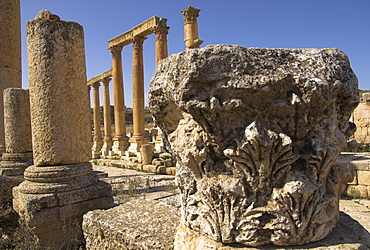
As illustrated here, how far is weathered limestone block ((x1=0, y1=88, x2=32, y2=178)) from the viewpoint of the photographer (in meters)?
7.21

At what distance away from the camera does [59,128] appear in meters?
4.77

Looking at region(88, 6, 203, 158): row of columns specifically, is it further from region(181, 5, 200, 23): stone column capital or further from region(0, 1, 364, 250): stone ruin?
region(0, 1, 364, 250): stone ruin

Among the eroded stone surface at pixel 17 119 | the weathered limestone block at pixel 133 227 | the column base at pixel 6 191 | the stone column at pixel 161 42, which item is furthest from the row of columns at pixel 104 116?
the weathered limestone block at pixel 133 227

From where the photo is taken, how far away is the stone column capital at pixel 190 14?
1474cm

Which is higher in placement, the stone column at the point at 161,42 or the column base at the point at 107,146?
the stone column at the point at 161,42

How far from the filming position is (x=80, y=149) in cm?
502

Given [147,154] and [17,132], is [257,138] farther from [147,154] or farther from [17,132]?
[147,154]

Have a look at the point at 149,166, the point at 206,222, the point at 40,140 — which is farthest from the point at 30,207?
the point at 149,166

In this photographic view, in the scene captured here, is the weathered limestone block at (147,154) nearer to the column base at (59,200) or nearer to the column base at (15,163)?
the column base at (15,163)

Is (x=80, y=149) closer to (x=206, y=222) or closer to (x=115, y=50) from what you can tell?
(x=206, y=222)

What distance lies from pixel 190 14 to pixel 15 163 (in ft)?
36.3

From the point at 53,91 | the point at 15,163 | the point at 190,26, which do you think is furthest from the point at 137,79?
the point at 53,91

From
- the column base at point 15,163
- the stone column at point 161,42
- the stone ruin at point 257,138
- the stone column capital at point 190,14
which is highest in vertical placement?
the stone column capital at point 190,14

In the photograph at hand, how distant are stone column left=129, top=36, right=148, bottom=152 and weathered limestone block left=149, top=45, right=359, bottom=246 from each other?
48.4ft
